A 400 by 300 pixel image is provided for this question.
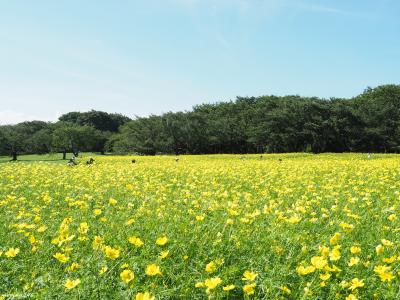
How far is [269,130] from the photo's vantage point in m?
56.7

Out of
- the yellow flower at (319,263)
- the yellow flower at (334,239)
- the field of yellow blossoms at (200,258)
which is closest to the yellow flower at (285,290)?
the field of yellow blossoms at (200,258)

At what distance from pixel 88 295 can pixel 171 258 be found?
102 cm

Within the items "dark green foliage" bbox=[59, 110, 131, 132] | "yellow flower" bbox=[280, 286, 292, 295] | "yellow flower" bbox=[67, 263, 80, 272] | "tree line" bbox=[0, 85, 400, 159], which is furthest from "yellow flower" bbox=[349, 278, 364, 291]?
"dark green foliage" bbox=[59, 110, 131, 132]

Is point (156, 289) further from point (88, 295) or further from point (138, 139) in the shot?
point (138, 139)

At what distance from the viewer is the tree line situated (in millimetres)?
54656

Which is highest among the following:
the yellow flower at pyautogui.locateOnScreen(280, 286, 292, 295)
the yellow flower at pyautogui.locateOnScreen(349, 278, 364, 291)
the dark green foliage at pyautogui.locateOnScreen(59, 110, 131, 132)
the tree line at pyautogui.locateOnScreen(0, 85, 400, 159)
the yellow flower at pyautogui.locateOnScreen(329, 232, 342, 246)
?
the dark green foliage at pyautogui.locateOnScreen(59, 110, 131, 132)

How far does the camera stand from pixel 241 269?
12.3 ft

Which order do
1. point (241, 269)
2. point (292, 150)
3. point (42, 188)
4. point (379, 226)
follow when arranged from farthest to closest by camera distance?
point (292, 150) < point (42, 188) < point (379, 226) < point (241, 269)

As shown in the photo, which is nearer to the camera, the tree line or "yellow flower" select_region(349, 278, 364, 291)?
"yellow flower" select_region(349, 278, 364, 291)

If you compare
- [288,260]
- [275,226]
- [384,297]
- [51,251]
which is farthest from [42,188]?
[384,297]

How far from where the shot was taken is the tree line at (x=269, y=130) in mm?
54656

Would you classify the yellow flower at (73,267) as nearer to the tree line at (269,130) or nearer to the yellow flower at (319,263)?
the yellow flower at (319,263)

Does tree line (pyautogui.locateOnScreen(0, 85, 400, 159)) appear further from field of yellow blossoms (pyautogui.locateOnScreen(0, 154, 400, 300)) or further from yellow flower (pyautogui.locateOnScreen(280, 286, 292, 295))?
yellow flower (pyautogui.locateOnScreen(280, 286, 292, 295))

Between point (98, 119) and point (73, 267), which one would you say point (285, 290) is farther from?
point (98, 119)
